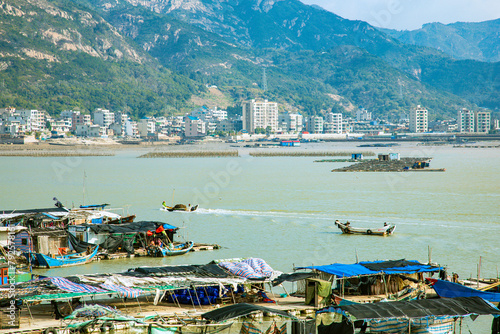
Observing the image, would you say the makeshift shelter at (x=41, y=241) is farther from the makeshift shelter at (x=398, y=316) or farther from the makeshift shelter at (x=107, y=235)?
the makeshift shelter at (x=398, y=316)

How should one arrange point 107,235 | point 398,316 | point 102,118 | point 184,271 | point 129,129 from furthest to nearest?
point 129,129 → point 102,118 → point 107,235 → point 184,271 → point 398,316

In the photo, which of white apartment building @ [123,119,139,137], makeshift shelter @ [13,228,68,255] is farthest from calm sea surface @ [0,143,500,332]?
white apartment building @ [123,119,139,137]

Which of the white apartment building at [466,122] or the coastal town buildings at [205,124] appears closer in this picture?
the coastal town buildings at [205,124]

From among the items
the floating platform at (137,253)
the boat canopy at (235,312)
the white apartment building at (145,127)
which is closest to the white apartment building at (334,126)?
the white apartment building at (145,127)

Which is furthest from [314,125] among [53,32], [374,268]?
[374,268]

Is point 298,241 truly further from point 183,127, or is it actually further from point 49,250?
point 183,127

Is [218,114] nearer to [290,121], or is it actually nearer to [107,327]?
[290,121]

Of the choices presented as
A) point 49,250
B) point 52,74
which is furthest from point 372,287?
point 52,74

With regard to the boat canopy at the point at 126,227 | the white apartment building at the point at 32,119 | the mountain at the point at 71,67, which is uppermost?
the mountain at the point at 71,67
